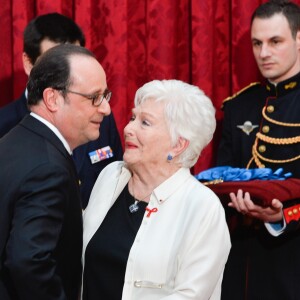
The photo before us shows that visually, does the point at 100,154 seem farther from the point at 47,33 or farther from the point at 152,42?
the point at 152,42

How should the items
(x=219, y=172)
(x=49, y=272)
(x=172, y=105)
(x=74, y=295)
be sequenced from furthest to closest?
(x=219, y=172)
(x=172, y=105)
(x=74, y=295)
(x=49, y=272)

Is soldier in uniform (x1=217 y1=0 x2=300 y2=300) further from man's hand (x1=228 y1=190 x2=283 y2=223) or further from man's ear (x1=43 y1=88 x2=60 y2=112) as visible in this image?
man's ear (x1=43 y1=88 x2=60 y2=112)

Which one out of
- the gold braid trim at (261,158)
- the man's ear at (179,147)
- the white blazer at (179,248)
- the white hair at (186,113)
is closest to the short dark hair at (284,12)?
the gold braid trim at (261,158)

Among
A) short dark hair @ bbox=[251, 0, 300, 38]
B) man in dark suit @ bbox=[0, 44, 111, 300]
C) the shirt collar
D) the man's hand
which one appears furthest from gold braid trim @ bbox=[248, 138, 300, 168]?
the shirt collar

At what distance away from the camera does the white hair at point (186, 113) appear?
2125 mm

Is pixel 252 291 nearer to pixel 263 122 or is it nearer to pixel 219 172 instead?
pixel 219 172

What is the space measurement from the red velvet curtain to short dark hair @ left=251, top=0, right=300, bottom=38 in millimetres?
444

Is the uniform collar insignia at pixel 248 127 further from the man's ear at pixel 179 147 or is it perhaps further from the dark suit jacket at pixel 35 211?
the dark suit jacket at pixel 35 211

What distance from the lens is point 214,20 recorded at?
3242 mm

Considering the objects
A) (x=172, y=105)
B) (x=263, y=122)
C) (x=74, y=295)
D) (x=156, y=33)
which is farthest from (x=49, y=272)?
(x=156, y=33)

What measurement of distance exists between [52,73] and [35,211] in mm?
437

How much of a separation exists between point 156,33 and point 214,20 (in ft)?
0.95

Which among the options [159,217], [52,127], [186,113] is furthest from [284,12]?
[52,127]

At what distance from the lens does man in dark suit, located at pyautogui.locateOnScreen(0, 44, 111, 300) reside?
1.72 m
